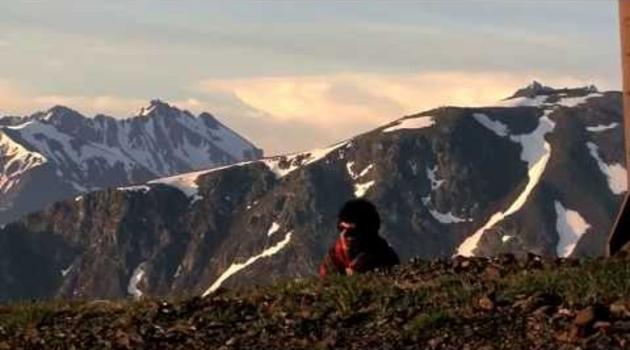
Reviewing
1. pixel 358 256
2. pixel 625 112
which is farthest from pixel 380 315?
pixel 625 112

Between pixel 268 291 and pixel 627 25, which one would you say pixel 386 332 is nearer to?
pixel 268 291

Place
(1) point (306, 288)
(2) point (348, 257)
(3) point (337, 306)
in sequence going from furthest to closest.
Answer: (2) point (348, 257), (1) point (306, 288), (3) point (337, 306)

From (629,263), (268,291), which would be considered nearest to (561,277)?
(629,263)

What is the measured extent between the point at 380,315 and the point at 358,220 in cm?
439

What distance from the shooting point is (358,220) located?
53.9 feet

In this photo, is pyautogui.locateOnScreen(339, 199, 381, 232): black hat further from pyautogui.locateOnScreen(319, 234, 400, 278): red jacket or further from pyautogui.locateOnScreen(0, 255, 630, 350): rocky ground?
pyautogui.locateOnScreen(0, 255, 630, 350): rocky ground

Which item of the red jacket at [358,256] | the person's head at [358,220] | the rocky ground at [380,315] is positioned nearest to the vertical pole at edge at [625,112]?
the rocky ground at [380,315]

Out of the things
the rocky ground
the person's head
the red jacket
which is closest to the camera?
the rocky ground

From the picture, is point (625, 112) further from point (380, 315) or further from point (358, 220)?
point (380, 315)

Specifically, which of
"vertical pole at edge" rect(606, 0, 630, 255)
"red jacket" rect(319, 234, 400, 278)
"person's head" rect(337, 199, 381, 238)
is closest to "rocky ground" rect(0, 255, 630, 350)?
"red jacket" rect(319, 234, 400, 278)

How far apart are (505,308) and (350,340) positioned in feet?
4.91

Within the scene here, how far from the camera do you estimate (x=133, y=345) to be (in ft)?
39.8

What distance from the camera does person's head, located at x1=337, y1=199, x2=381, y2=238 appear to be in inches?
647

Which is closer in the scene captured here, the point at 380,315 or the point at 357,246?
the point at 380,315
